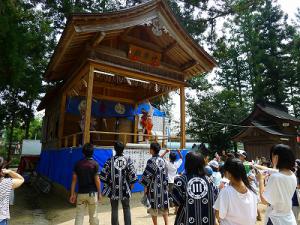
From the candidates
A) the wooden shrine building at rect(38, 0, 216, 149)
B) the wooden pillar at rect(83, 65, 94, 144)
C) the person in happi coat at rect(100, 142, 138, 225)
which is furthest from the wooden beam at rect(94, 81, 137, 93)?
the person in happi coat at rect(100, 142, 138, 225)

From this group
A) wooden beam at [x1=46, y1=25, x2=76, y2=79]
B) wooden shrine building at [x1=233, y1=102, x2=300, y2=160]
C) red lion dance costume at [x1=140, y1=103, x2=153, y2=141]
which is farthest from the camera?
wooden shrine building at [x1=233, y1=102, x2=300, y2=160]

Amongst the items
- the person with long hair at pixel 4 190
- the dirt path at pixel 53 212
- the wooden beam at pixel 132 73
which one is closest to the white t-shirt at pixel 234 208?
the person with long hair at pixel 4 190

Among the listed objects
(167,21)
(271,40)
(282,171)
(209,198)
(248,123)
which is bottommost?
(209,198)

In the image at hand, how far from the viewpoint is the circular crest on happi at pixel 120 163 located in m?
5.16

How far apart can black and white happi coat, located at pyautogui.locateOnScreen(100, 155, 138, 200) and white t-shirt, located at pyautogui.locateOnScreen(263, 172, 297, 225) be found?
Answer: 289 cm

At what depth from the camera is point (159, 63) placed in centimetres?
1002

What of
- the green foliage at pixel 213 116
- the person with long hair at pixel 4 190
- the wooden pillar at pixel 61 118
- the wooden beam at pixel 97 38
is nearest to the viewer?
the person with long hair at pixel 4 190

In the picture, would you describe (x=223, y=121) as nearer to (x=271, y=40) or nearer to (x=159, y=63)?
(x=271, y=40)

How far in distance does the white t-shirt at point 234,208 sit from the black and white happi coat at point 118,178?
2714 mm

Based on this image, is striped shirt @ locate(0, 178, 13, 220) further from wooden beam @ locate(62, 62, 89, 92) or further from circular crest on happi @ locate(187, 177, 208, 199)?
wooden beam @ locate(62, 62, 89, 92)

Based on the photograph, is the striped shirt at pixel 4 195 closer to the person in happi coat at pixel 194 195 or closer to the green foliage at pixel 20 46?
the person in happi coat at pixel 194 195

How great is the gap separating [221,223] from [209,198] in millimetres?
332

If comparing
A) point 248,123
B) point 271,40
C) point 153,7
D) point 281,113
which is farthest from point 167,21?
point 271,40

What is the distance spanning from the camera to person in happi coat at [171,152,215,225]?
2.99 m
